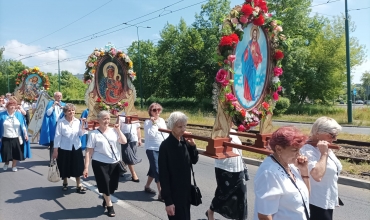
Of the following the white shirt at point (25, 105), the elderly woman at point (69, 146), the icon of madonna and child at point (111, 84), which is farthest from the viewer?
the white shirt at point (25, 105)

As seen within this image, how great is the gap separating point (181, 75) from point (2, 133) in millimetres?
32661

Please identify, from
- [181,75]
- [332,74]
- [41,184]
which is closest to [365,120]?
[332,74]

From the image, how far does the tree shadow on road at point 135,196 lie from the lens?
6.04 m

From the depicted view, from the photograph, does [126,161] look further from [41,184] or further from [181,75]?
[181,75]

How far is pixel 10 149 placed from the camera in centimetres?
834

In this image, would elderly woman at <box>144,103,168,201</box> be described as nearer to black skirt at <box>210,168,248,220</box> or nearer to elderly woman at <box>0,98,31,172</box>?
black skirt at <box>210,168,248,220</box>

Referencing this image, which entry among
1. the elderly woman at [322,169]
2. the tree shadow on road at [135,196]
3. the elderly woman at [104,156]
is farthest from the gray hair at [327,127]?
the tree shadow on road at [135,196]

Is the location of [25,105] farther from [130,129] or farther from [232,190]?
[232,190]

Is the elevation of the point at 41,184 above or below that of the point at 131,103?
below

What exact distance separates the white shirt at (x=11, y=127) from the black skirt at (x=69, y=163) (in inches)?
106

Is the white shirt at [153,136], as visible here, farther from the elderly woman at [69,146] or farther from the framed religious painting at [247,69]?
the framed religious painting at [247,69]

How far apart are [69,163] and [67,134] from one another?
0.60 meters

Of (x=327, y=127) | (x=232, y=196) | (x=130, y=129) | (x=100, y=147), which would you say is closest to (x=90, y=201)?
(x=100, y=147)

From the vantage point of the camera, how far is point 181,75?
40.4 m
